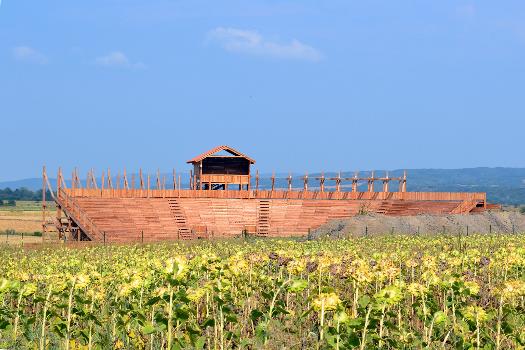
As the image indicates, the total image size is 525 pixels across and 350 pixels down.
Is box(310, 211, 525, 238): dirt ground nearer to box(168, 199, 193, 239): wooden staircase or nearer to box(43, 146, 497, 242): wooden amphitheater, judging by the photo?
box(43, 146, 497, 242): wooden amphitheater

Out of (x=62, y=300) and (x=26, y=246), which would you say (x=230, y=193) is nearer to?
(x=26, y=246)

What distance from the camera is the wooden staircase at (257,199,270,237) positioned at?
63.4 m

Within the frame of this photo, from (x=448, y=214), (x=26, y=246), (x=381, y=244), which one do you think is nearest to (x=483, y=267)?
(x=381, y=244)

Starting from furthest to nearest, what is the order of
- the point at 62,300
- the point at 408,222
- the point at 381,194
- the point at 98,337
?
1. the point at 381,194
2. the point at 408,222
3. the point at 62,300
4. the point at 98,337

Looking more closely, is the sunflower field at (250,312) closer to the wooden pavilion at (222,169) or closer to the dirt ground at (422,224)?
the dirt ground at (422,224)

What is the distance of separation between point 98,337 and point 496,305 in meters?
8.37

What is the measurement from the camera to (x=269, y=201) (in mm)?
66438

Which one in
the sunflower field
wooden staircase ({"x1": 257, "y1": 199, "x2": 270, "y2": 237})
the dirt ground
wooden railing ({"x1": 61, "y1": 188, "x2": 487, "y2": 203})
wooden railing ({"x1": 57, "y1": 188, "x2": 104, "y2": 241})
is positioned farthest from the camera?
wooden staircase ({"x1": 257, "y1": 199, "x2": 270, "y2": 237})

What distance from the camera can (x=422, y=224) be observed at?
59531 millimetres

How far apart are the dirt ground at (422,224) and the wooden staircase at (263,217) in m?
5.78

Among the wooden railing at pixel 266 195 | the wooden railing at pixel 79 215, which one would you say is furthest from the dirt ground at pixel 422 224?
the wooden railing at pixel 79 215

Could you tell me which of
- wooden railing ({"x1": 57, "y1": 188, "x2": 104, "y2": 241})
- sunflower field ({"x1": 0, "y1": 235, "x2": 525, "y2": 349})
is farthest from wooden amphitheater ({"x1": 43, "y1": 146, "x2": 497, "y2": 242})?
sunflower field ({"x1": 0, "y1": 235, "x2": 525, "y2": 349})

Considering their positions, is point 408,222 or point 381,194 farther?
point 381,194

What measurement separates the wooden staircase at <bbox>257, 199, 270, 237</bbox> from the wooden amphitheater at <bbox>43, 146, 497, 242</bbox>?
0.07m
